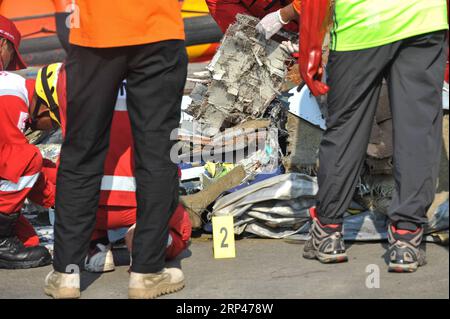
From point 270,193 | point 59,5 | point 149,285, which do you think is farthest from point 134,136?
point 59,5

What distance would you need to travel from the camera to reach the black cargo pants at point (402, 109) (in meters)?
4.26

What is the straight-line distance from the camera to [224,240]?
479 centimetres

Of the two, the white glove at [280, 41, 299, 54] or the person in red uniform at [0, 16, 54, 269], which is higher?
the white glove at [280, 41, 299, 54]

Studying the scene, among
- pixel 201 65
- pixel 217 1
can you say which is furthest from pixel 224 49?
pixel 201 65

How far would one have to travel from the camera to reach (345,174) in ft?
Result: 14.5

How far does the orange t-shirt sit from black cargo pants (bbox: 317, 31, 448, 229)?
0.92 meters

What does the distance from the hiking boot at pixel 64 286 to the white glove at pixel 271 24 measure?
226cm

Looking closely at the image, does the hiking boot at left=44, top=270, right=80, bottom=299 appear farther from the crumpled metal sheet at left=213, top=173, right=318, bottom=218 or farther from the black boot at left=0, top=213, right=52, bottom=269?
the crumpled metal sheet at left=213, top=173, right=318, bottom=218

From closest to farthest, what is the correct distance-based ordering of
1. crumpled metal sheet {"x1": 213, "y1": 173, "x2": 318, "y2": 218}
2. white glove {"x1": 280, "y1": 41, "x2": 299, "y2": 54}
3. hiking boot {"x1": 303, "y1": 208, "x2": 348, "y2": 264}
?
hiking boot {"x1": 303, "y1": 208, "x2": 348, "y2": 264}, crumpled metal sheet {"x1": 213, "y1": 173, "x2": 318, "y2": 218}, white glove {"x1": 280, "y1": 41, "x2": 299, "y2": 54}

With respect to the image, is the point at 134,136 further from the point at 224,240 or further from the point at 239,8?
the point at 239,8

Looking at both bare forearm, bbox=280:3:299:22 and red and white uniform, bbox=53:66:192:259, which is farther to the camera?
bare forearm, bbox=280:3:299:22

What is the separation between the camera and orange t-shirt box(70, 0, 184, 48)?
3.91 metres

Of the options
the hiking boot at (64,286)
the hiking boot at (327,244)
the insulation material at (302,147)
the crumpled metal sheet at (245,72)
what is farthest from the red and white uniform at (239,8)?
the hiking boot at (64,286)

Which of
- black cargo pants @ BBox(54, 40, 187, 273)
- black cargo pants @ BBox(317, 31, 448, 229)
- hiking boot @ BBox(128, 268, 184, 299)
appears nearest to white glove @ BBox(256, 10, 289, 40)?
black cargo pants @ BBox(317, 31, 448, 229)
